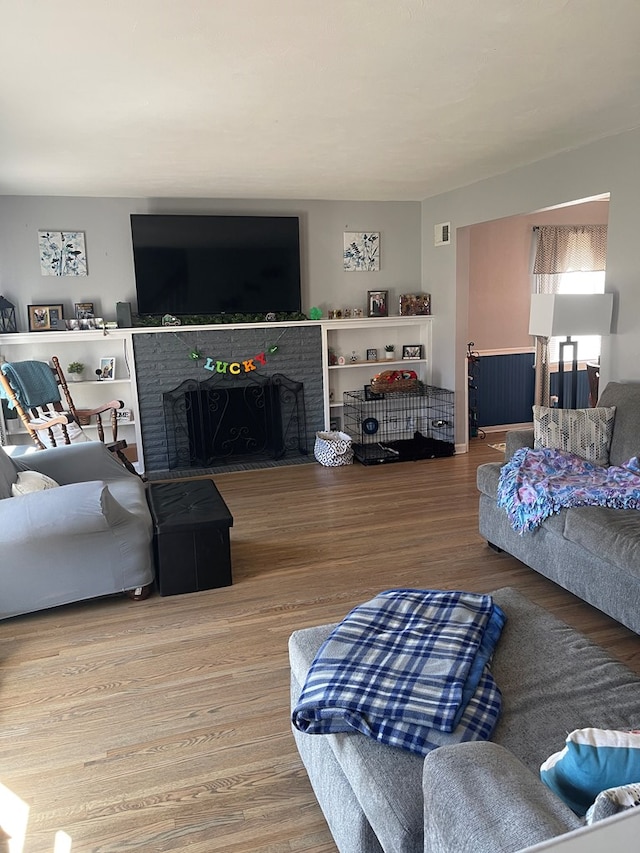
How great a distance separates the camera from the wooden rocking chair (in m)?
4.65

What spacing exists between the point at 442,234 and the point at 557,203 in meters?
1.67

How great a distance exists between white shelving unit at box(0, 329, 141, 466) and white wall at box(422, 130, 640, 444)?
298cm

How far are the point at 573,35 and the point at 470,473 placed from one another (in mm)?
3688

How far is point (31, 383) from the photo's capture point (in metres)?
4.88

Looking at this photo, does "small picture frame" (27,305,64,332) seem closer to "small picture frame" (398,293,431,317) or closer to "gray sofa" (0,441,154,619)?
"gray sofa" (0,441,154,619)

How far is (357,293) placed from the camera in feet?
20.8

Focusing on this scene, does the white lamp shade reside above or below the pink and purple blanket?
above

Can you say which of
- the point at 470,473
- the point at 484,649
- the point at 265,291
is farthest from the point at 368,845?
the point at 265,291

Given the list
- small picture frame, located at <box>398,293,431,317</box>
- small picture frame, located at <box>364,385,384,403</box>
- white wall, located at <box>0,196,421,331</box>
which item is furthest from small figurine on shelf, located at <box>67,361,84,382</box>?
small picture frame, located at <box>398,293,431,317</box>

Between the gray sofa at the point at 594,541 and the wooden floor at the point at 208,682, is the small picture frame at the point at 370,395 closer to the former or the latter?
the wooden floor at the point at 208,682

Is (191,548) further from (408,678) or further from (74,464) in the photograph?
(408,678)

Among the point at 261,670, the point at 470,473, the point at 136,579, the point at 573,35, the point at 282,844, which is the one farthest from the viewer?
the point at 470,473

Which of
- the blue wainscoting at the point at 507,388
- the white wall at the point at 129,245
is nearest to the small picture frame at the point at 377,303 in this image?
the white wall at the point at 129,245

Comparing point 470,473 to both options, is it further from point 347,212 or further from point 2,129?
point 2,129
